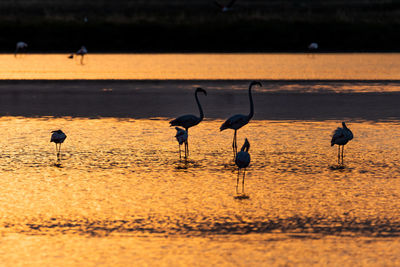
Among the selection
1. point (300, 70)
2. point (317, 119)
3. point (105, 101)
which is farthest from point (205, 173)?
point (300, 70)

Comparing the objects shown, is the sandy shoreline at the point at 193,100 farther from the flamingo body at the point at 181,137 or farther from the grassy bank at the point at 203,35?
the grassy bank at the point at 203,35

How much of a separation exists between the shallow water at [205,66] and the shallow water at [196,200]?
44.0ft

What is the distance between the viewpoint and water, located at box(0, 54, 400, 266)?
7652 mm

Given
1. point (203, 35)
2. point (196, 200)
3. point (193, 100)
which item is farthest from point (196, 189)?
point (203, 35)

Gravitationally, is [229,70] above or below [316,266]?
above

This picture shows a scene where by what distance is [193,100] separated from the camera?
848 inches

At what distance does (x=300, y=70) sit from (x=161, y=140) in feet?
57.6

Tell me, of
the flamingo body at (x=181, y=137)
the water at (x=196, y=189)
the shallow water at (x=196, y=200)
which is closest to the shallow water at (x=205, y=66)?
the water at (x=196, y=189)

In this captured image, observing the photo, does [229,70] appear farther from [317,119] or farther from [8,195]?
[8,195]

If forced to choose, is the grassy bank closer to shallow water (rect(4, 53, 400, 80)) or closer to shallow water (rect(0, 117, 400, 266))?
shallow water (rect(4, 53, 400, 80))

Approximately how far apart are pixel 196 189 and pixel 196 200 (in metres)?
0.69

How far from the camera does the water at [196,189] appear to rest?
25.1 ft

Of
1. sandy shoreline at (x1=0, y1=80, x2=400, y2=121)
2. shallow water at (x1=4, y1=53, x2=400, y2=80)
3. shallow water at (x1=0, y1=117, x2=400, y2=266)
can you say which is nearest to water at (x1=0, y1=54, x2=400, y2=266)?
shallow water at (x1=0, y1=117, x2=400, y2=266)

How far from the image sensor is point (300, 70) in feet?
104
